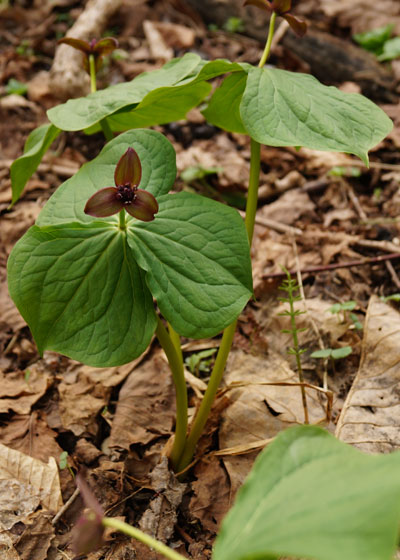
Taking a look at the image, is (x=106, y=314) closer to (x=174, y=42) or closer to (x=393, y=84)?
(x=393, y=84)

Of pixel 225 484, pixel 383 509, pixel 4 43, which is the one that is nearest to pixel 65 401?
pixel 225 484

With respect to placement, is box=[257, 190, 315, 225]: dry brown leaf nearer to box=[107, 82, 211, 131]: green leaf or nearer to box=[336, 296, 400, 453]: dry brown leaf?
box=[336, 296, 400, 453]: dry brown leaf

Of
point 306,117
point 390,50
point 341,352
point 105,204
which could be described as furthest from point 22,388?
point 390,50

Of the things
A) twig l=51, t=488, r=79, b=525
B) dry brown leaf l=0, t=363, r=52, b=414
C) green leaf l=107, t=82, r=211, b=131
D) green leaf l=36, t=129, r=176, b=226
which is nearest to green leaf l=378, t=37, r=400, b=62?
green leaf l=107, t=82, r=211, b=131

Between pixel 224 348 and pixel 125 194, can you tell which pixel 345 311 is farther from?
pixel 125 194

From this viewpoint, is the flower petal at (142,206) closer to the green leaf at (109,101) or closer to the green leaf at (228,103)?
the green leaf at (109,101)

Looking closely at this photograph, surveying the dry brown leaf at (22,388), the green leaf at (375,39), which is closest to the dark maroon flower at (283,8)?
the dry brown leaf at (22,388)
